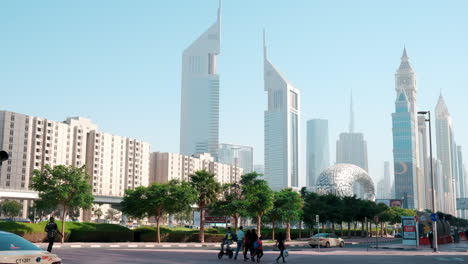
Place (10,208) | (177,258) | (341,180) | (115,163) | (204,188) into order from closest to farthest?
(177,258) → (204,188) → (341,180) → (10,208) → (115,163)

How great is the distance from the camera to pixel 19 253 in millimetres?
10617

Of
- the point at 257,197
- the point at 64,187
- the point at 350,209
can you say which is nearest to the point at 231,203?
the point at 257,197

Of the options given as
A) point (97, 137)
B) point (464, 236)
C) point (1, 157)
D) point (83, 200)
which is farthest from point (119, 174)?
point (1, 157)

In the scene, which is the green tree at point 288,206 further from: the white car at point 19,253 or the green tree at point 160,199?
the white car at point 19,253

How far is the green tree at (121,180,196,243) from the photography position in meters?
53.3

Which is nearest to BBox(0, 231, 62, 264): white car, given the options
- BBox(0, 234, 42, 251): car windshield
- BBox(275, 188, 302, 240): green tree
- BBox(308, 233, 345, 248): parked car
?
BBox(0, 234, 42, 251): car windshield

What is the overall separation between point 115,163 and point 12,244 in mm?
165591

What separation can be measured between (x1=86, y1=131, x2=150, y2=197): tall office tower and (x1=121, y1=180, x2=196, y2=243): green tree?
104671 mm

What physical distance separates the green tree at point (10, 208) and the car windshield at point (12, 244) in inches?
5101

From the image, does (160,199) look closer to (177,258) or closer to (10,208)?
(177,258)

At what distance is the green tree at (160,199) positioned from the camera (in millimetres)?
53344

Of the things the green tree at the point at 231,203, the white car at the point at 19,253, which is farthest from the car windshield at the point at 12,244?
the green tree at the point at 231,203

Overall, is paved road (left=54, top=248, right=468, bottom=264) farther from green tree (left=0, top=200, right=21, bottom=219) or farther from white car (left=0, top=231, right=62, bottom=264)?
green tree (left=0, top=200, right=21, bottom=219)

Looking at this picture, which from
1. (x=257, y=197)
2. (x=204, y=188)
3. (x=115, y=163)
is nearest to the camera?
(x=204, y=188)
